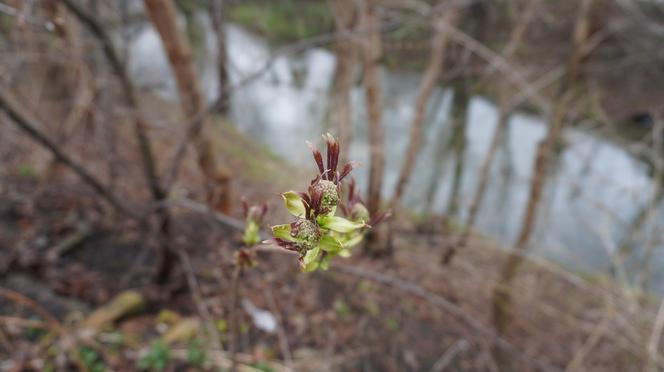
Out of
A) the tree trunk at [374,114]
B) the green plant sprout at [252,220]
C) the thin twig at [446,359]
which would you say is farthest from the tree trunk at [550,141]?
the green plant sprout at [252,220]

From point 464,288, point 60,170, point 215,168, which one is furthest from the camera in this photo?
point 464,288

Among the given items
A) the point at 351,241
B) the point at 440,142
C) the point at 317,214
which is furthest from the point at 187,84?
the point at 440,142

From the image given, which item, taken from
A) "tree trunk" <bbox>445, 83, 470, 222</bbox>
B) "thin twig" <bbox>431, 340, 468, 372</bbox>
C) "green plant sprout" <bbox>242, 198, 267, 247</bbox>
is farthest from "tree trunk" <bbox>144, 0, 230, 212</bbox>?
"tree trunk" <bbox>445, 83, 470, 222</bbox>

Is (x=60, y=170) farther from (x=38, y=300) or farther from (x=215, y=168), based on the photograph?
(x=215, y=168)

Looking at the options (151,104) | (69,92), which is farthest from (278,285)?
(151,104)

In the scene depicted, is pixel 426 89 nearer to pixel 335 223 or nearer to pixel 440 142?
pixel 335 223
